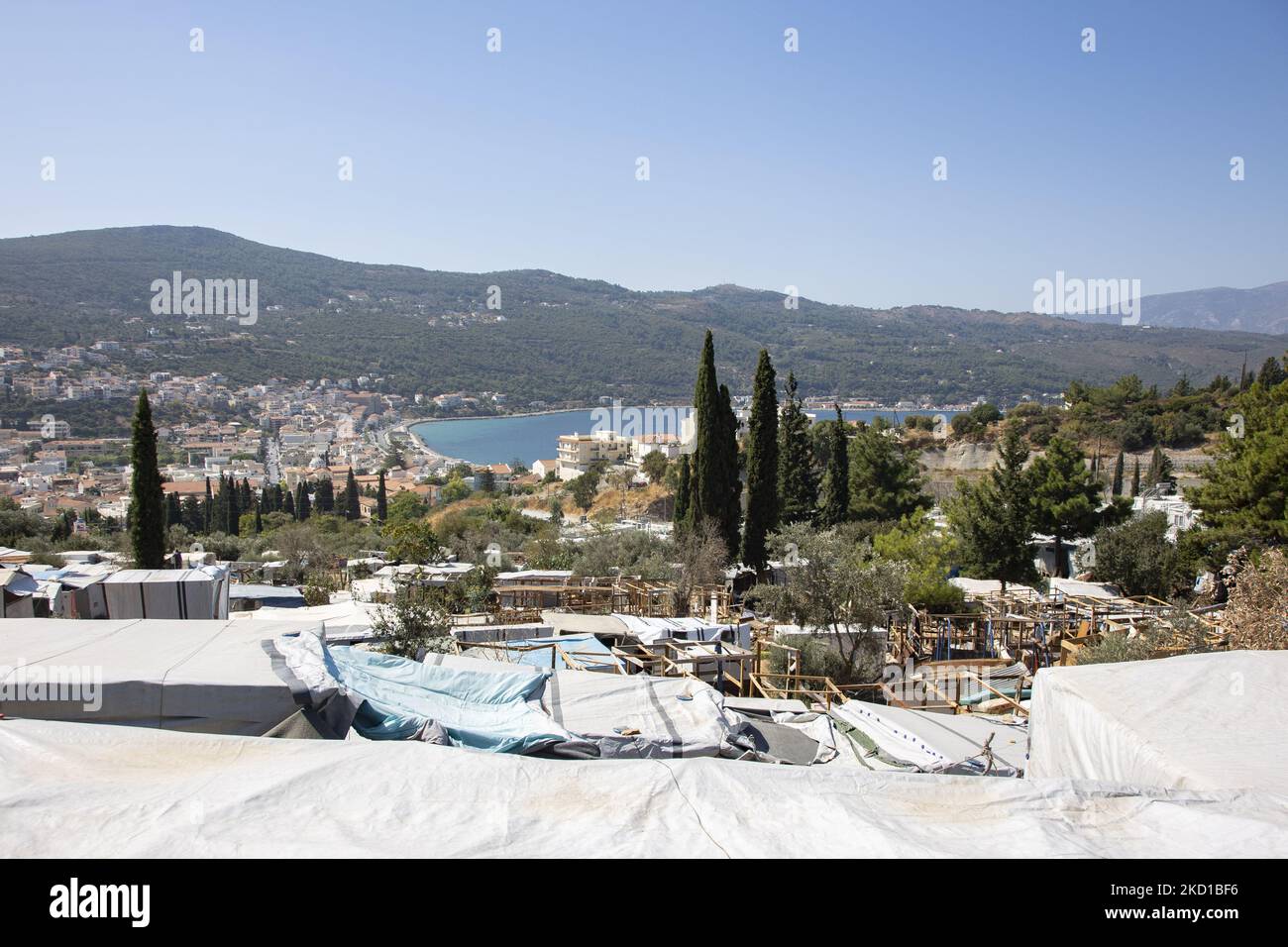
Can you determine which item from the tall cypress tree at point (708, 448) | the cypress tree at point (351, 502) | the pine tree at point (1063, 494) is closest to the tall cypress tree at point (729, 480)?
the tall cypress tree at point (708, 448)

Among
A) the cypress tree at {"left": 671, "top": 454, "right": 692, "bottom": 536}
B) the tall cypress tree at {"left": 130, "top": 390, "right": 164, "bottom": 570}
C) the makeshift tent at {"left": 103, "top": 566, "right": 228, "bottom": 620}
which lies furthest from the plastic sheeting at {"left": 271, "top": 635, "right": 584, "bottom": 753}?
the cypress tree at {"left": 671, "top": 454, "right": 692, "bottom": 536}

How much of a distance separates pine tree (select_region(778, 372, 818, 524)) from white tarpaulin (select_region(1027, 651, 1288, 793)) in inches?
990

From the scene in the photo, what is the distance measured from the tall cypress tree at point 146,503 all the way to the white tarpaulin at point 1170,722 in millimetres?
18578

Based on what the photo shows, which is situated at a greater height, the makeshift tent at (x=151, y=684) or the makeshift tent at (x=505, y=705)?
the makeshift tent at (x=151, y=684)

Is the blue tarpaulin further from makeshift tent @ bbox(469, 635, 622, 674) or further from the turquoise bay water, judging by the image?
the turquoise bay water

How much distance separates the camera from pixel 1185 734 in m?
4.32

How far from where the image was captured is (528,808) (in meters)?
2.65

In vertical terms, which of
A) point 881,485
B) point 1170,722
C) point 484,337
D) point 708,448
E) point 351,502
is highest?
point 484,337

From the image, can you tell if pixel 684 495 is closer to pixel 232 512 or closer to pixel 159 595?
pixel 159 595

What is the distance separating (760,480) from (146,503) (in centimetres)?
1557

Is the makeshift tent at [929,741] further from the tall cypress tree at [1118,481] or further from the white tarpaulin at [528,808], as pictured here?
→ the tall cypress tree at [1118,481]

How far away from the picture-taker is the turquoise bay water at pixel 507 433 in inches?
4574

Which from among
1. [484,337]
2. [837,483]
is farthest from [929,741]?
[484,337]
